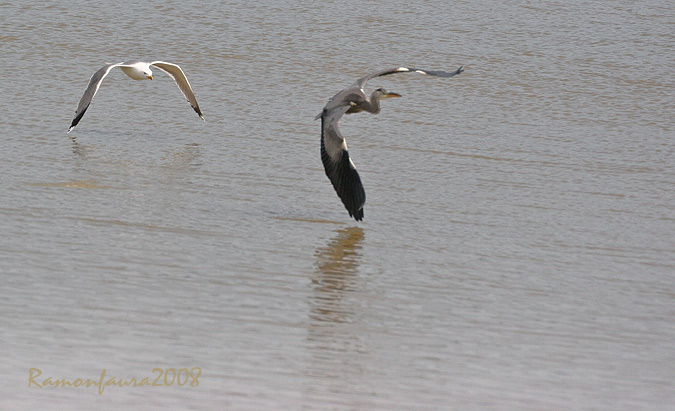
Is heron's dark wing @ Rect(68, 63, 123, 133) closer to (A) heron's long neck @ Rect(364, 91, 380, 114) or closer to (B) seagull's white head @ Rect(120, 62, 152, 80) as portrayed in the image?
(B) seagull's white head @ Rect(120, 62, 152, 80)

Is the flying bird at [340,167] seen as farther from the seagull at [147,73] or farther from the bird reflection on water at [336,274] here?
the seagull at [147,73]

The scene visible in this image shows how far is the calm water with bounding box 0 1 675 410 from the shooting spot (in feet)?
16.5

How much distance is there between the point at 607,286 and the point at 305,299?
6.00 feet

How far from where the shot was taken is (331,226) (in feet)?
25.9

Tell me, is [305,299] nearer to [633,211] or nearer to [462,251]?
[462,251]

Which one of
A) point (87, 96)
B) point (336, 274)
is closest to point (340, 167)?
point (336, 274)

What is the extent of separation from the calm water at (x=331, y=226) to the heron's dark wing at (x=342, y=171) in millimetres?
195

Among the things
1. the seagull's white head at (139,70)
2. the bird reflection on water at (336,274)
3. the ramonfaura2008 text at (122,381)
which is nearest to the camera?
the ramonfaura2008 text at (122,381)

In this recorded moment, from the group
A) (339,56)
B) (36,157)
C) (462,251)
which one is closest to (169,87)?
(339,56)

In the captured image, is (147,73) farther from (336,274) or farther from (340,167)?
(336,274)

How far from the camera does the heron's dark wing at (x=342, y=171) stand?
7773 millimetres

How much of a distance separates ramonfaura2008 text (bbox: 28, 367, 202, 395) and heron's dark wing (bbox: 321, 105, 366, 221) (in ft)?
10.1

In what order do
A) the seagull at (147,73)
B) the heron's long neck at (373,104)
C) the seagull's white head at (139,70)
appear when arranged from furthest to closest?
the seagull's white head at (139,70)
the seagull at (147,73)
the heron's long neck at (373,104)

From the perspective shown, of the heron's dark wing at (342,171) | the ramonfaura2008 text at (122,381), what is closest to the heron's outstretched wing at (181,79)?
the heron's dark wing at (342,171)
